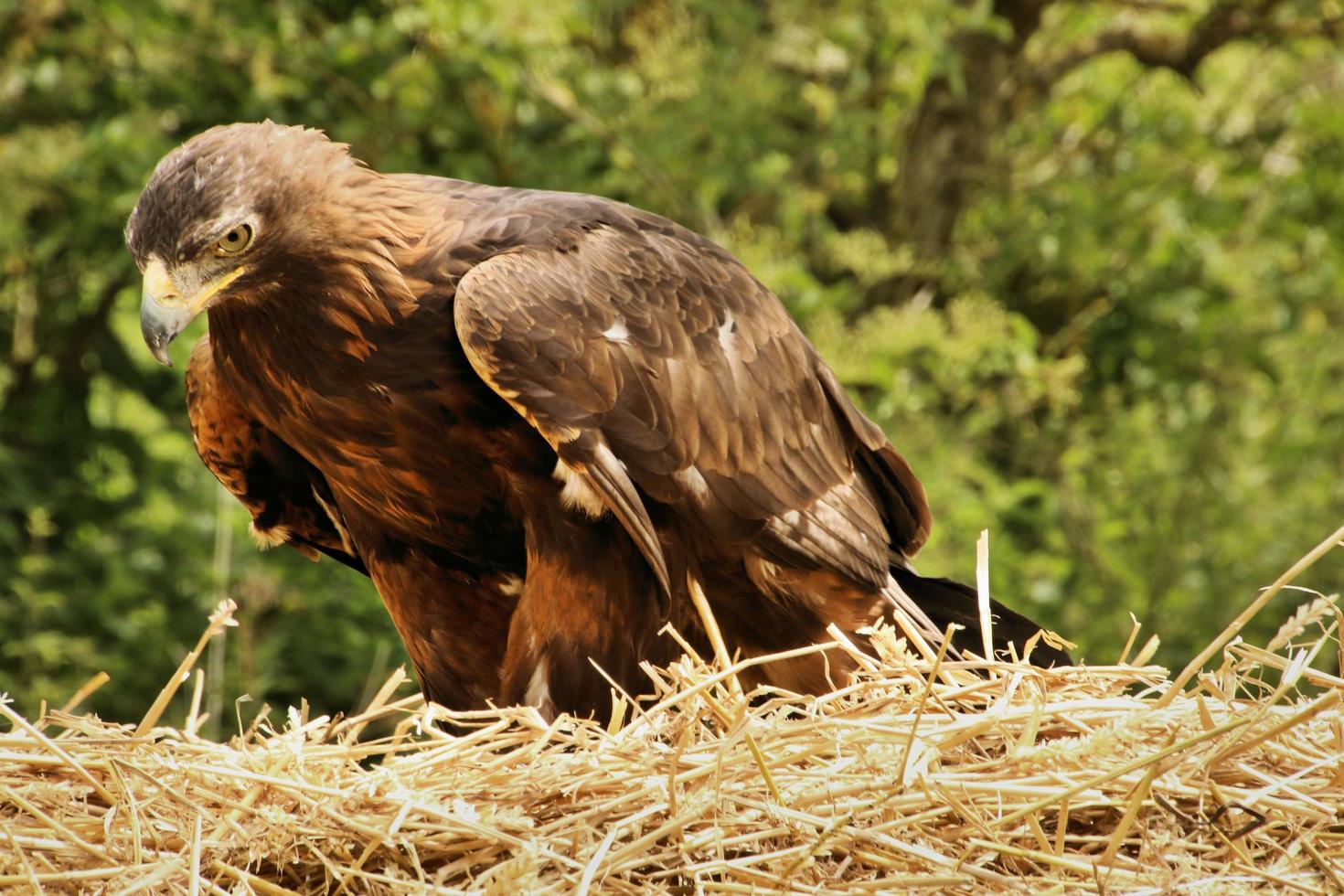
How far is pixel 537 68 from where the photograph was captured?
535 cm

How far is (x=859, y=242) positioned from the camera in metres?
5.88

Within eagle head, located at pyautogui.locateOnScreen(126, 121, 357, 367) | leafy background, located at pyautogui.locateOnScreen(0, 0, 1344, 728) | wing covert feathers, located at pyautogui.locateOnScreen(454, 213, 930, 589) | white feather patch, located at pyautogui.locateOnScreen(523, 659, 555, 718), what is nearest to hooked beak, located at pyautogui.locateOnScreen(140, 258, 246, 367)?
eagle head, located at pyautogui.locateOnScreen(126, 121, 357, 367)

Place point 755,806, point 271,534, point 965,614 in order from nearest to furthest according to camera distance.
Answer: point 755,806
point 965,614
point 271,534

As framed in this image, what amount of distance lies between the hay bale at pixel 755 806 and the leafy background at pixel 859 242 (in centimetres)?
256

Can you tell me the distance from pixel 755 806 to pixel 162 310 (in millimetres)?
1396

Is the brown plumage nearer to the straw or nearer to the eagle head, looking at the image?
the eagle head

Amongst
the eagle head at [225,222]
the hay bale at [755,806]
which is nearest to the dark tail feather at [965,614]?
the hay bale at [755,806]

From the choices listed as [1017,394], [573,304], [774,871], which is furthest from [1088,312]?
[774,871]

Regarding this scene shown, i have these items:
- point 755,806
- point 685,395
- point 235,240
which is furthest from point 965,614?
point 235,240

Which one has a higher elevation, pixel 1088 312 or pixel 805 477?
pixel 805 477

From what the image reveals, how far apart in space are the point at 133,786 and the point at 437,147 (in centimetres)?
374

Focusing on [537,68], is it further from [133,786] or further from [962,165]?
[133,786]

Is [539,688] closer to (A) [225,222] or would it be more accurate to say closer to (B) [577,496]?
(B) [577,496]

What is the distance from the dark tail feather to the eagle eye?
165 centimetres
